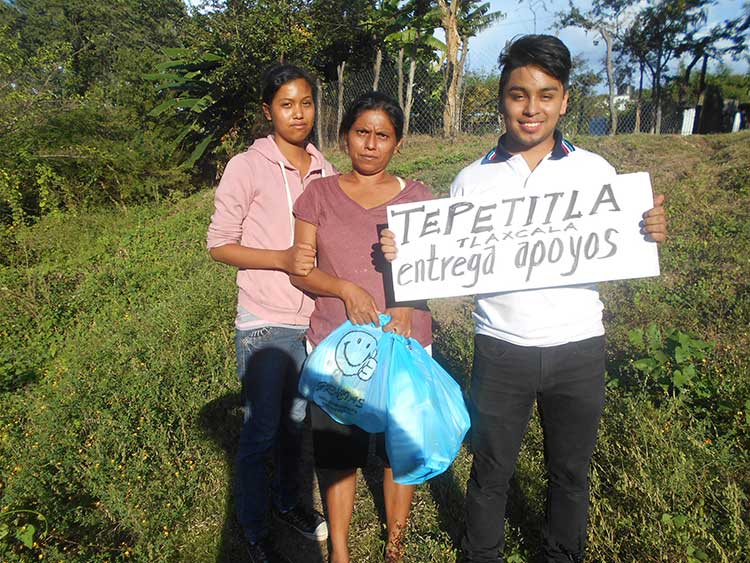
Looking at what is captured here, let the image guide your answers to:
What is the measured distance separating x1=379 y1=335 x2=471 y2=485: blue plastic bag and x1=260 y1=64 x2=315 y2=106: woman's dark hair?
1186 mm

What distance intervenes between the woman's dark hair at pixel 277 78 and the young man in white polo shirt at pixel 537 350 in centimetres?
85

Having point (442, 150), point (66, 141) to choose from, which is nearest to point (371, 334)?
point (442, 150)

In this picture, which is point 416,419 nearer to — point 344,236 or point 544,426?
point 544,426

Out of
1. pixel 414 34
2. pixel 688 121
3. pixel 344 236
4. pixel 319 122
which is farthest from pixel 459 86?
pixel 688 121

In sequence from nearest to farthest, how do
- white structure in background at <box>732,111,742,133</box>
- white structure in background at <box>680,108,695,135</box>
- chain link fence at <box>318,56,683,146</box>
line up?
chain link fence at <box>318,56,683,146</box>, white structure in background at <box>680,108,695,135</box>, white structure in background at <box>732,111,742,133</box>

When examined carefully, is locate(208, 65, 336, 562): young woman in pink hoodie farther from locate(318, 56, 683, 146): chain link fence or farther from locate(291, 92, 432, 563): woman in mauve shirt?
locate(318, 56, 683, 146): chain link fence

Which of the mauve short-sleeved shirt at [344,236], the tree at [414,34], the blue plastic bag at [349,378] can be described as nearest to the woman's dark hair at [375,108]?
the mauve short-sleeved shirt at [344,236]

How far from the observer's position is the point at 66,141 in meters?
10.4

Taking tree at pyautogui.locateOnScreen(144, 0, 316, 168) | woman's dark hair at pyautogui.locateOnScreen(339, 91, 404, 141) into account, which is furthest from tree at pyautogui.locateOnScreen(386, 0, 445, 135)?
woman's dark hair at pyautogui.locateOnScreen(339, 91, 404, 141)

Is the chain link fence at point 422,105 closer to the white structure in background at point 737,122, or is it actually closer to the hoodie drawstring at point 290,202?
the white structure in background at point 737,122

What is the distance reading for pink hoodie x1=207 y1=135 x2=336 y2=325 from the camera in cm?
201

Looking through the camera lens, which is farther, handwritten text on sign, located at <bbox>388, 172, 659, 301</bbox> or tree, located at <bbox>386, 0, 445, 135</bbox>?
tree, located at <bbox>386, 0, 445, 135</bbox>

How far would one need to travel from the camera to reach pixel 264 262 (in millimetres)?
1950

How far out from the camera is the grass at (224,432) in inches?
82.7
